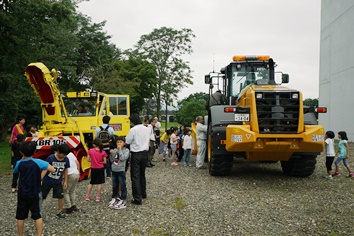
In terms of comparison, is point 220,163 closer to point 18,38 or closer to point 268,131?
point 268,131

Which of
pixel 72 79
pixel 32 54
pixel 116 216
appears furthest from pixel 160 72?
pixel 116 216

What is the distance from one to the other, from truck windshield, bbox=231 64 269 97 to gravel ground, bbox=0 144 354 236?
3229 mm

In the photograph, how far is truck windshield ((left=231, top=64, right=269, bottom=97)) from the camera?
410 inches

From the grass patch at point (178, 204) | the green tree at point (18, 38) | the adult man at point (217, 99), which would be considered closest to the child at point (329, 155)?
the adult man at point (217, 99)

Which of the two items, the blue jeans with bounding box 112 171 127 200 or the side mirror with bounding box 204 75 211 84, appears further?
the side mirror with bounding box 204 75 211 84

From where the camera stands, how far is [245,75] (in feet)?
34.4

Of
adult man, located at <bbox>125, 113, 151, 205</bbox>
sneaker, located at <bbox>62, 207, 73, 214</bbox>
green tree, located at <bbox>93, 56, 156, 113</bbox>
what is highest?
green tree, located at <bbox>93, 56, 156, 113</bbox>

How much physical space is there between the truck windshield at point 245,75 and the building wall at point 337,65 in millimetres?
13239

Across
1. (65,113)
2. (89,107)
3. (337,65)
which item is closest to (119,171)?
(65,113)

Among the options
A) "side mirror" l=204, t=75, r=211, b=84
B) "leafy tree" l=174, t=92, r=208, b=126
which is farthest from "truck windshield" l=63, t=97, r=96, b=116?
"leafy tree" l=174, t=92, r=208, b=126

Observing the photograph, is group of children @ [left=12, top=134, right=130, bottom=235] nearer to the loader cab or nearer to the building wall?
the loader cab

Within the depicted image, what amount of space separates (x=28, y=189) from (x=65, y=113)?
4.88 metres

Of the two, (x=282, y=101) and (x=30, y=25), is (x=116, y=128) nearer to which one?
(x=282, y=101)

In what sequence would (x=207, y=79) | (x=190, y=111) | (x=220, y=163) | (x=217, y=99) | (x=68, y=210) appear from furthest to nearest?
1. (x=190, y=111)
2. (x=217, y=99)
3. (x=207, y=79)
4. (x=220, y=163)
5. (x=68, y=210)
